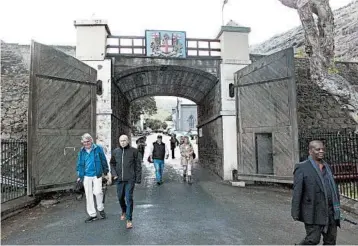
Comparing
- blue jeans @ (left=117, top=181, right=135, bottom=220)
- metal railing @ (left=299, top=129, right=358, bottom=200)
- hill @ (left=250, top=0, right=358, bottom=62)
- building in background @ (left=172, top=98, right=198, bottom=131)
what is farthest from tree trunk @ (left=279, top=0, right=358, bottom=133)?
building in background @ (left=172, top=98, right=198, bottom=131)

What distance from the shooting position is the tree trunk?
6711 millimetres

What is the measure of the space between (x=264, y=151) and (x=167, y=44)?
4.74m

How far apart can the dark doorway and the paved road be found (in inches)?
54.3

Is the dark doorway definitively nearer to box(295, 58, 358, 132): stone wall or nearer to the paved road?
the paved road

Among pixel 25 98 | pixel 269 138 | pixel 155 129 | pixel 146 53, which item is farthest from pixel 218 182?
pixel 155 129

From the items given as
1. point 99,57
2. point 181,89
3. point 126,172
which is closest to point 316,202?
point 126,172

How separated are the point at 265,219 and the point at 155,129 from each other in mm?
53563

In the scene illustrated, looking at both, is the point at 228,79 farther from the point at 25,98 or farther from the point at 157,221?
the point at 25,98

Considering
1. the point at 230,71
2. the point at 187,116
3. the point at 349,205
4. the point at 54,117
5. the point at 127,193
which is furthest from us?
the point at 187,116

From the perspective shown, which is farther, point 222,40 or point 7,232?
point 222,40

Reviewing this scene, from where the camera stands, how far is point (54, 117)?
298 inches

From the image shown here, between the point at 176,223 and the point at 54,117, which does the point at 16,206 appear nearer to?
the point at 54,117

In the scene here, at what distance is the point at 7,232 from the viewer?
4914 mm

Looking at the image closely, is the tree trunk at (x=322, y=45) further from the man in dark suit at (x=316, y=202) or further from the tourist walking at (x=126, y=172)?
the tourist walking at (x=126, y=172)
